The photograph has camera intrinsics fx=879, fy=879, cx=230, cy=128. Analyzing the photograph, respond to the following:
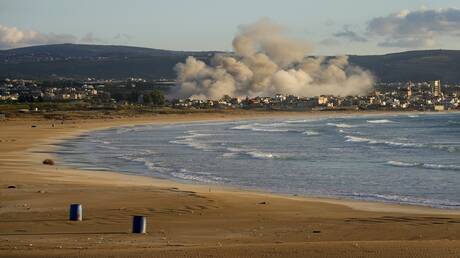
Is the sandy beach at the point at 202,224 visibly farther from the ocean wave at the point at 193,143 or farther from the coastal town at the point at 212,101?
the coastal town at the point at 212,101

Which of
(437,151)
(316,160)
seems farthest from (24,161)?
(437,151)

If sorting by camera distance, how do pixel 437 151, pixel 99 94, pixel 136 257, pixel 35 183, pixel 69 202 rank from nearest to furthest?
pixel 136 257
pixel 69 202
pixel 35 183
pixel 437 151
pixel 99 94

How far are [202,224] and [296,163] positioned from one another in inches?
684

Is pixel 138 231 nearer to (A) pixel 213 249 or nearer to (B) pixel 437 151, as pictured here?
(A) pixel 213 249

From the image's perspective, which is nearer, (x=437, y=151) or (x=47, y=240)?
(x=47, y=240)

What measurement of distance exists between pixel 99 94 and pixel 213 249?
12723 centimetres

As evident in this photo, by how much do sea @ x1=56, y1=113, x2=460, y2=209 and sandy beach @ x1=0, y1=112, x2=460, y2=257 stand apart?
7.16 ft

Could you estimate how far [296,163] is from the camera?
1304 inches

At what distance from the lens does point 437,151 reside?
4050 cm

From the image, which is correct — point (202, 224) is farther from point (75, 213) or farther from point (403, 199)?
point (403, 199)

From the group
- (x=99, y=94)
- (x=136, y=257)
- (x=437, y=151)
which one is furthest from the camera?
(x=99, y=94)

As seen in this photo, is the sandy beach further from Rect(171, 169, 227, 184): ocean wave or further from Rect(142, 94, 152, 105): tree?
Rect(142, 94, 152, 105): tree

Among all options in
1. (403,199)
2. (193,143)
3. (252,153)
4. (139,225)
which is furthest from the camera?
(193,143)

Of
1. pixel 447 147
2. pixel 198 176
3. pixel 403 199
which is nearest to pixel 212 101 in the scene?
pixel 447 147
